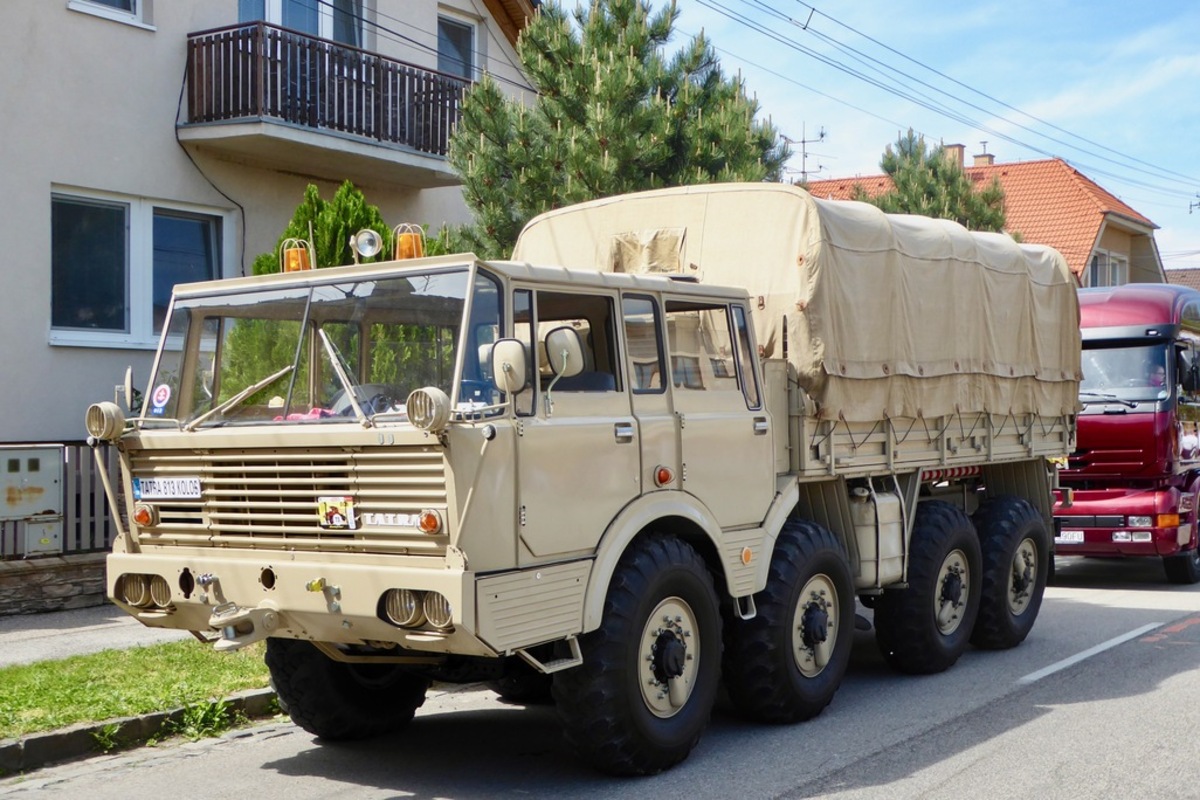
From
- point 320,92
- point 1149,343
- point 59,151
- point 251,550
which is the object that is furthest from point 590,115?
point 251,550

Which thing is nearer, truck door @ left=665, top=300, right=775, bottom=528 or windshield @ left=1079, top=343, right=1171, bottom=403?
truck door @ left=665, top=300, right=775, bottom=528

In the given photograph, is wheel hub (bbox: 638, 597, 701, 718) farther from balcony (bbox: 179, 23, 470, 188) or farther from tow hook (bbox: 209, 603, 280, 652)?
balcony (bbox: 179, 23, 470, 188)

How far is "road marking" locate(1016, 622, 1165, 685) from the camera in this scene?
9359 mm

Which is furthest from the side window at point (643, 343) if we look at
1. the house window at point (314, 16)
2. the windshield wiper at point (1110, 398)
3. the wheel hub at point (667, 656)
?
the house window at point (314, 16)

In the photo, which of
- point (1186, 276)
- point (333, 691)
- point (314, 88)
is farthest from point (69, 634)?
point (1186, 276)

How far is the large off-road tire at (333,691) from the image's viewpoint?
7.50 m

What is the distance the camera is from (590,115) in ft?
42.5

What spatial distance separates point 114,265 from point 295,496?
9.20 metres

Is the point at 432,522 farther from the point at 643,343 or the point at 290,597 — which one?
the point at 643,343

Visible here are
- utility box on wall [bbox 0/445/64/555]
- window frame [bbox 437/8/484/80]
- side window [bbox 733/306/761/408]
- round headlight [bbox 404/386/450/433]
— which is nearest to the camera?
round headlight [bbox 404/386/450/433]

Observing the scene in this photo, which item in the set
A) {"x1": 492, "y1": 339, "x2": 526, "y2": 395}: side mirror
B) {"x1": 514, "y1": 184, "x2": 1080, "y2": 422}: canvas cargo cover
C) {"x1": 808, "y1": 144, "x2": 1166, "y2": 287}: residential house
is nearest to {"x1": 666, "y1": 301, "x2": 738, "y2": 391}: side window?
{"x1": 514, "y1": 184, "x2": 1080, "y2": 422}: canvas cargo cover

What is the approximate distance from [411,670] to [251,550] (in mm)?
1195

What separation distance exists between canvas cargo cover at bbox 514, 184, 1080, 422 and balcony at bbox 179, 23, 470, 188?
5623 millimetres

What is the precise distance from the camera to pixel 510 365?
5.96m
